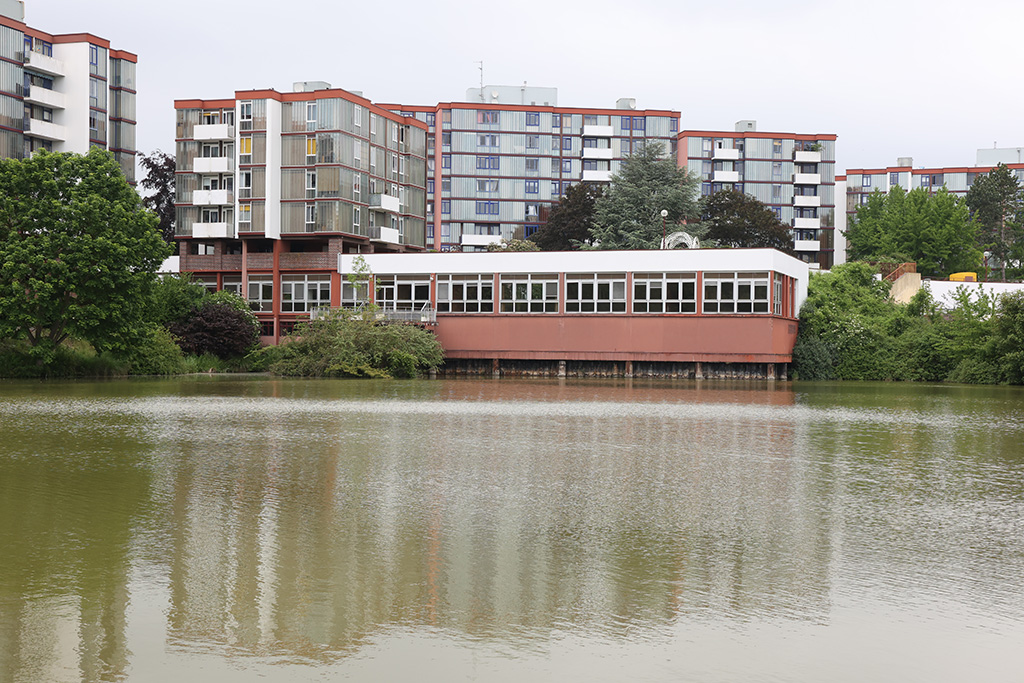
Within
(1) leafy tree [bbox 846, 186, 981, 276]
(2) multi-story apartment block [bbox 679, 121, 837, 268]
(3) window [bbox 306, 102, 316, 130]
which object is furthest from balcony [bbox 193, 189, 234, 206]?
(2) multi-story apartment block [bbox 679, 121, 837, 268]

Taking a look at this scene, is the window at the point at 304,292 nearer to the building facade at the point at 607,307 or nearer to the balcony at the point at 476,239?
the building facade at the point at 607,307

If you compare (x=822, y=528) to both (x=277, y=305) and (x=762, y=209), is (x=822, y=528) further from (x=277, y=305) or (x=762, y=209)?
(x=762, y=209)

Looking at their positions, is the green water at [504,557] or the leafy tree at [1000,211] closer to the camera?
the green water at [504,557]

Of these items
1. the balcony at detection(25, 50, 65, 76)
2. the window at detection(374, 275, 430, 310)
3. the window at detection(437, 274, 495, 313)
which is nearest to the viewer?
the window at detection(437, 274, 495, 313)

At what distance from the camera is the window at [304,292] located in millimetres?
65125

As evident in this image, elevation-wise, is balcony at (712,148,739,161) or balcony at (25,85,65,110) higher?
balcony at (712,148,739,161)

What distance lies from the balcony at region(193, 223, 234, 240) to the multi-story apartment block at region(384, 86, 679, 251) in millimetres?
55824

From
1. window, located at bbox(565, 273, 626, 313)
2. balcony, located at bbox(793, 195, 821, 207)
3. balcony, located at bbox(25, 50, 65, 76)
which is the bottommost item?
window, located at bbox(565, 273, 626, 313)

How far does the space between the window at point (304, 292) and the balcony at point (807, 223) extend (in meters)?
75.8

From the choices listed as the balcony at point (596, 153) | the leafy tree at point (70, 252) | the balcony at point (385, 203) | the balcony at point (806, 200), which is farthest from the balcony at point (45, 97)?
the balcony at point (806, 200)

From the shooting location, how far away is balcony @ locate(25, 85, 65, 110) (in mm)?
80938

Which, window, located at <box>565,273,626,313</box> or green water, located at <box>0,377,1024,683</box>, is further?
window, located at <box>565,273,626,313</box>

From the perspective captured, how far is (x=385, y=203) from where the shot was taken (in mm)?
70125

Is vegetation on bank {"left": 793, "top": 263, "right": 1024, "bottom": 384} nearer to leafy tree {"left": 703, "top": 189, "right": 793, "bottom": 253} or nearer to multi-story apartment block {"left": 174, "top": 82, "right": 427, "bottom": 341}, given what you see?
multi-story apartment block {"left": 174, "top": 82, "right": 427, "bottom": 341}
